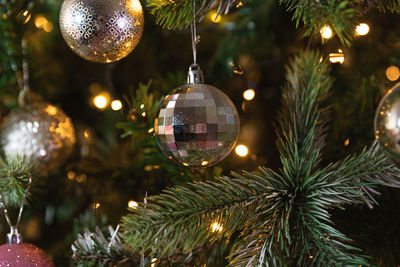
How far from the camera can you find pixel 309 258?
1.54ft

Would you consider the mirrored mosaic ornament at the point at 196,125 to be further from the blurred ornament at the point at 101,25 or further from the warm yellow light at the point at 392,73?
the warm yellow light at the point at 392,73

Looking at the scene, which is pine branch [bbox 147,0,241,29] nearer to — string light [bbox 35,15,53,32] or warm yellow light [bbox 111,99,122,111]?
warm yellow light [bbox 111,99,122,111]

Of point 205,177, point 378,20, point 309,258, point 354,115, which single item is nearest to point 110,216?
point 205,177

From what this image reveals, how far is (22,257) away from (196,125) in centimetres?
29

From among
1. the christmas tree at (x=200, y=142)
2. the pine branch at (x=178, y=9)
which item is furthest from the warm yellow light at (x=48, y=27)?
the pine branch at (x=178, y=9)

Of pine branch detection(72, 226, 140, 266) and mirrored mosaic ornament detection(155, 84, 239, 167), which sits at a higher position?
mirrored mosaic ornament detection(155, 84, 239, 167)

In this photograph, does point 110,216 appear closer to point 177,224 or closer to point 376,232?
point 177,224

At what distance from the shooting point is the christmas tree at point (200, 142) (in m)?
0.46

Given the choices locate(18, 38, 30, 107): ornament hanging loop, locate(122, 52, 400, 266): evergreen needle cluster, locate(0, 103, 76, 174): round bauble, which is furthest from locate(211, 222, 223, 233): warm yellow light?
locate(18, 38, 30, 107): ornament hanging loop

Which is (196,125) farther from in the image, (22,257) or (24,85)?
(24,85)

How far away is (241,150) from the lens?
0.63m

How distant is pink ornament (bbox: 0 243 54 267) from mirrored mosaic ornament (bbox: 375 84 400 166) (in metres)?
0.45

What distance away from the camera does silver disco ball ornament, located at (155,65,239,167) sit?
17.6 inches

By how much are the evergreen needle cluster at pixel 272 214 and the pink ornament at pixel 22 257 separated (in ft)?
0.48
